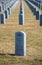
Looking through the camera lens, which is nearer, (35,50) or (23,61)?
(23,61)

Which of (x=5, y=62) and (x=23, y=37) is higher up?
(x=23, y=37)

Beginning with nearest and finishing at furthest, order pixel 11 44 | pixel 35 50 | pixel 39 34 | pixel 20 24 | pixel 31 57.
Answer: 1. pixel 31 57
2. pixel 35 50
3. pixel 11 44
4. pixel 39 34
5. pixel 20 24

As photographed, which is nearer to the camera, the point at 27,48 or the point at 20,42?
the point at 20,42

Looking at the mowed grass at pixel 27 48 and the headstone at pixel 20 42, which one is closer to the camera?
the mowed grass at pixel 27 48

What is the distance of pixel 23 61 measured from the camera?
12875 millimetres

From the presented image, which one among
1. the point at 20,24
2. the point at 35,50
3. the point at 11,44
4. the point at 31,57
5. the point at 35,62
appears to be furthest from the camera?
the point at 20,24

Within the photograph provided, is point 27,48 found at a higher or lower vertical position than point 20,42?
lower

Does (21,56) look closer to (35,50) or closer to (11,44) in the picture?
(35,50)

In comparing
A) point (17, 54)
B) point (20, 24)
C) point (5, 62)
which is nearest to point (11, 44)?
point (17, 54)

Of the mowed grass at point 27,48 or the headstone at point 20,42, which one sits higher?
the headstone at point 20,42

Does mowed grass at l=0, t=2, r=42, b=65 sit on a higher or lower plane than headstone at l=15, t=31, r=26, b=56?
lower

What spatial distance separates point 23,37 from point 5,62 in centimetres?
144

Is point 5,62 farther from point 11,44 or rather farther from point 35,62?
point 11,44

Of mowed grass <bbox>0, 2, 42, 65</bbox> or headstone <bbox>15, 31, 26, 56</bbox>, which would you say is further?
headstone <bbox>15, 31, 26, 56</bbox>
